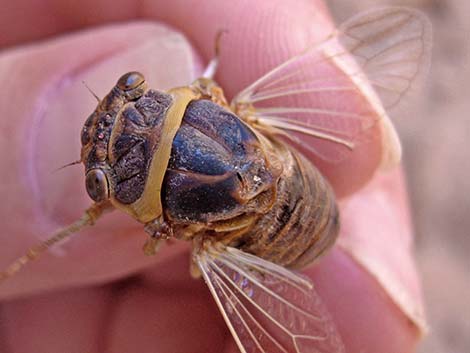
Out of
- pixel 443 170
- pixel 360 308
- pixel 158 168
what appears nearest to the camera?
pixel 158 168

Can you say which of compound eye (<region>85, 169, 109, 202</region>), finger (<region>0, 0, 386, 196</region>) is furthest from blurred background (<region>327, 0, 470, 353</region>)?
compound eye (<region>85, 169, 109, 202</region>)

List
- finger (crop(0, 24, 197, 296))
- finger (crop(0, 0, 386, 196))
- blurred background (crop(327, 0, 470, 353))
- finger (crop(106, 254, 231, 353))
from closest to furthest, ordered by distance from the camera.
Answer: finger (crop(106, 254, 231, 353))
finger (crop(0, 24, 197, 296))
finger (crop(0, 0, 386, 196))
blurred background (crop(327, 0, 470, 353))

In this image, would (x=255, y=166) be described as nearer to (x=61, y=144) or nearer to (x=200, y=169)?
(x=200, y=169)

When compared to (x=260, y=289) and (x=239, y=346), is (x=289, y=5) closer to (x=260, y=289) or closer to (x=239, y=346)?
(x=260, y=289)

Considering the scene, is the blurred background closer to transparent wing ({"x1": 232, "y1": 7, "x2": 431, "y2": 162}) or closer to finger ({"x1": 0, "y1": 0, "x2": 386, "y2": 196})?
finger ({"x1": 0, "y1": 0, "x2": 386, "y2": 196})

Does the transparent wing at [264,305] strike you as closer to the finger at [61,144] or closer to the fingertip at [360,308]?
the fingertip at [360,308]

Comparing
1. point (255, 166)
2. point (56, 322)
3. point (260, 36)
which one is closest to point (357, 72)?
point (260, 36)

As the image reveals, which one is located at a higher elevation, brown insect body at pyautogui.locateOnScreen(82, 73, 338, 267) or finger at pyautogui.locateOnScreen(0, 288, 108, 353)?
brown insect body at pyautogui.locateOnScreen(82, 73, 338, 267)
